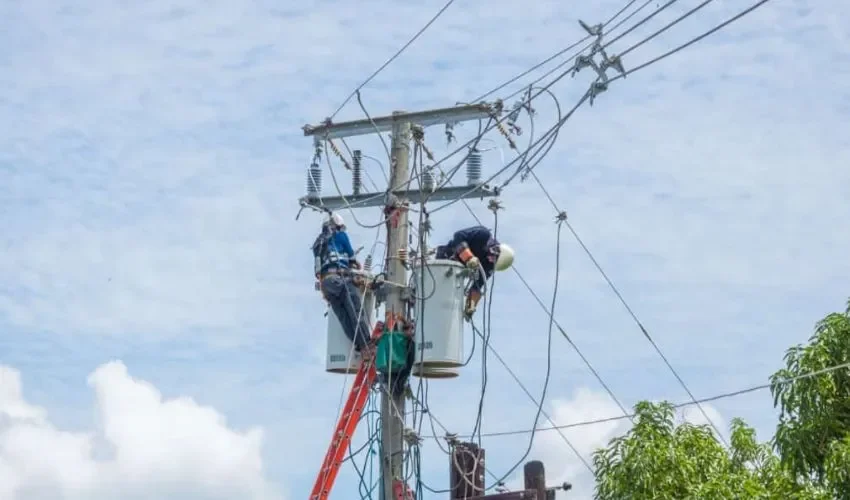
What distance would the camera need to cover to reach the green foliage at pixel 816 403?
1308cm

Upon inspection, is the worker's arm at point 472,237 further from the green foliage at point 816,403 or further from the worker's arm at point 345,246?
the green foliage at point 816,403

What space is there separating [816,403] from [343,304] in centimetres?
540

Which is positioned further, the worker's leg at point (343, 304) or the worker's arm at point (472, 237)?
the worker's leg at point (343, 304)

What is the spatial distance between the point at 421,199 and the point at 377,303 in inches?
46.2

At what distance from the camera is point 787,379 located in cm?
1324

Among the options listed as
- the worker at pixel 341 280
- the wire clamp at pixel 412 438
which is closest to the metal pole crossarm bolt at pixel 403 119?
the worker at pixel 341 280

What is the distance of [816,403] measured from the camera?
1308 centimetres

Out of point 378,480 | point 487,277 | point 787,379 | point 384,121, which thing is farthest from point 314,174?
point 787,379

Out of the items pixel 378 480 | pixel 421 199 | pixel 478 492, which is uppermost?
pixel 421 199

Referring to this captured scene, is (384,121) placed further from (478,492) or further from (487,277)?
(478,492)

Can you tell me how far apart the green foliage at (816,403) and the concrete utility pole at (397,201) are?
3.98m

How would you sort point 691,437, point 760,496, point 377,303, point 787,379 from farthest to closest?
1. point 691,437
2. point 377,303
3. point 760,496
4. point 787,379

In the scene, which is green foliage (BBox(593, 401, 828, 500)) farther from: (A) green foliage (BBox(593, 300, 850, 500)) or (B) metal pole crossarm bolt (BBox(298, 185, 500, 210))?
(B) metal pole crossarm bolt (BBox(298, 185, 500, 210))

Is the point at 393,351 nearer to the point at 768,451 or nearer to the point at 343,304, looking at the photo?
the point at 343,304
